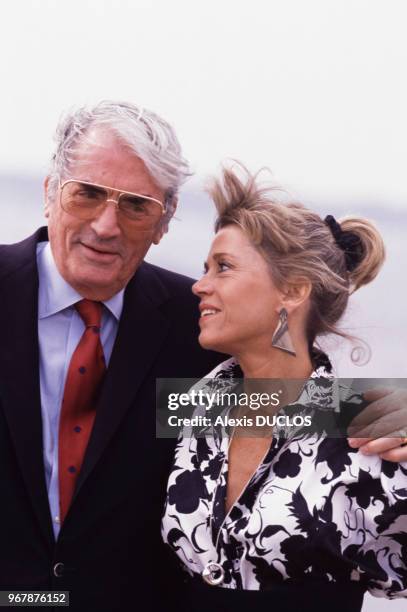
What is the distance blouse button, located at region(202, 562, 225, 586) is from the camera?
192cm

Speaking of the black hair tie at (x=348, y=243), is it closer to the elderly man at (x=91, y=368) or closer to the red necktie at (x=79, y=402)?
the elderly man at (x=91, y=368)

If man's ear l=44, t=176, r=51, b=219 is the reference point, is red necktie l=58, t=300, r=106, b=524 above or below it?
below

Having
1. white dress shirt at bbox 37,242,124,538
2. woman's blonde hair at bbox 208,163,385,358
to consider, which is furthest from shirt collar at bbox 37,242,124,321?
woman's blonde hair at bbox 208,163,385,358

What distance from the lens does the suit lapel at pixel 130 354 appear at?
2068mm

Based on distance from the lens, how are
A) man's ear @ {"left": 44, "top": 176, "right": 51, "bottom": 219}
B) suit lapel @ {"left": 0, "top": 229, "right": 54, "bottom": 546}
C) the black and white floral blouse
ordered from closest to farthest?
the black and white floral blouse
suit lapel @ {"left": 0, "top": 229, "right": 54, "bottom": 546}
man's ear @ {"left": 44, "top": 176, "right": 51, "bottom": 219}

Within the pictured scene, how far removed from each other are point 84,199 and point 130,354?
16.3 inches

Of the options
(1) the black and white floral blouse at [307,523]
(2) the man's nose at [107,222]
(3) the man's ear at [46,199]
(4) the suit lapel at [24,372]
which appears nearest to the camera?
(1) the black and white floral blouse at [307,523]

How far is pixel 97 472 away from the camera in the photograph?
2064mm

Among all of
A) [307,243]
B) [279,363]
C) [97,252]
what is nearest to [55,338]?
[97,252]

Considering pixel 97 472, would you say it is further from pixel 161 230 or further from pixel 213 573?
pixel 161 230

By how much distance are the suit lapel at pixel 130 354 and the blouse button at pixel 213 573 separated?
0.36 m

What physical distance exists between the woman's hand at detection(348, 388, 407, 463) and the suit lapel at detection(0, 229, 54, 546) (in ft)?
2.44

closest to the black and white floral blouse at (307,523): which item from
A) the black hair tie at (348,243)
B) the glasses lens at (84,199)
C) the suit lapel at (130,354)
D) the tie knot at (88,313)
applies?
the suit lapel at (130,354)

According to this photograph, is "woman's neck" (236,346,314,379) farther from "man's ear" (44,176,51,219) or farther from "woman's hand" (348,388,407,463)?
"man's ear" (44,176,51,219)
